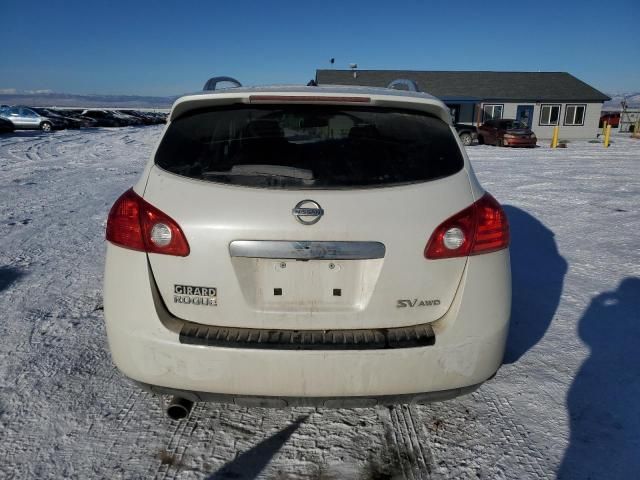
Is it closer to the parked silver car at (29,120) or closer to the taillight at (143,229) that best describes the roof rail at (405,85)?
the taillight at (143,229)

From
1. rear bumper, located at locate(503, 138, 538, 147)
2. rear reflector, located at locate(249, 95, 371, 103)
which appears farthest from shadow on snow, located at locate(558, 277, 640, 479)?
rear bumper, located at locate(503, 138, 538, 147)

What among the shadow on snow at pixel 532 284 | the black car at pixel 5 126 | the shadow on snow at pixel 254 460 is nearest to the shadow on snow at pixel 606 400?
the shadow on snow at pixel 532 284

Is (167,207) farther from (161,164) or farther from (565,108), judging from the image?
(565,108)

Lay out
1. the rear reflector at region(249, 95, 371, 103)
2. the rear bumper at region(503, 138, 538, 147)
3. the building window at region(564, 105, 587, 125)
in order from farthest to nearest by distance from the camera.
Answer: the building window at region(564, 105, 587, 125), the rear bumper at region(503, 138, 538, 147), the rear reflector at region(249, 95, 371, 103)

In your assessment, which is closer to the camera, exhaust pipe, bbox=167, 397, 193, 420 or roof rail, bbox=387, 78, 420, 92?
exhaust pipe, bbox=167, 397, 193, 420

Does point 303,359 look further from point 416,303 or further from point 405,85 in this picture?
point 405,85

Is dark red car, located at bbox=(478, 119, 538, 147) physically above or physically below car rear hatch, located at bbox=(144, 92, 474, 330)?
above

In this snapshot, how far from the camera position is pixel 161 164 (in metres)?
2.11

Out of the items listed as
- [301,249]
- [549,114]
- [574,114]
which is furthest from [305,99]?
[574,114]

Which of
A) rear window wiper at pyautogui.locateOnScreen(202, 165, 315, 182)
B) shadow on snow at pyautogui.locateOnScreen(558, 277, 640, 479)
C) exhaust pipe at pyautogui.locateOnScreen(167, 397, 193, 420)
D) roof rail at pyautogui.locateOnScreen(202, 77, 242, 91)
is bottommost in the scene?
shadow on snow at pyautogui.locateOnScreen(558, 277, 640, 479)

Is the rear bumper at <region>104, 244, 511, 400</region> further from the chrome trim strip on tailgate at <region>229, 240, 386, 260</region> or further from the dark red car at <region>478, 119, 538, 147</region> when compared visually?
the dark red car at <region>478, 119, 538, 147</region>

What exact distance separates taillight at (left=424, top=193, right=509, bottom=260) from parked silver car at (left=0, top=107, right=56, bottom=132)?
3460 cm

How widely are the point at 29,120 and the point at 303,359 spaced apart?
35.9 meters

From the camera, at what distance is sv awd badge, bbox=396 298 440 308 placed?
1.95 metres
